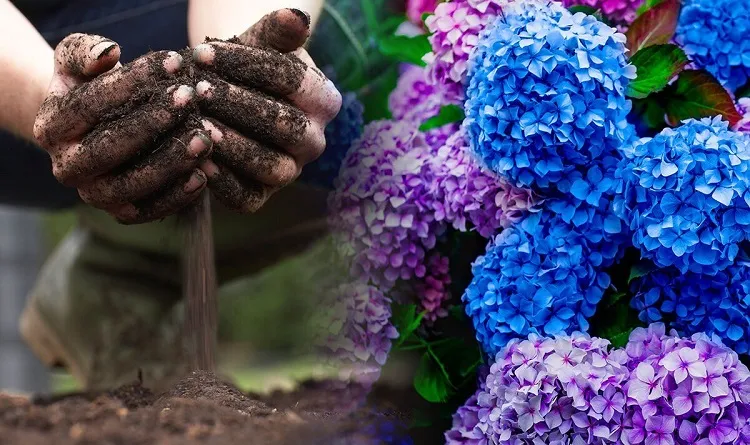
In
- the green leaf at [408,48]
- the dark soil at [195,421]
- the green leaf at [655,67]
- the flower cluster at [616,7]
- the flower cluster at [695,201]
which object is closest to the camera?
the dark soil at [195,421]

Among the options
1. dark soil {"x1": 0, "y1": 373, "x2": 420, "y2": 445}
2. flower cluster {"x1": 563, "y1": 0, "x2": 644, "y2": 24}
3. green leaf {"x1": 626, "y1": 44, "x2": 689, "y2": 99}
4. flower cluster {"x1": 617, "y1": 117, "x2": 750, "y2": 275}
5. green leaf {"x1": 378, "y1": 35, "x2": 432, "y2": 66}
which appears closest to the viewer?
dark soil {"x1": 0, "y1": 373, "x2": 420, "y2": 445}

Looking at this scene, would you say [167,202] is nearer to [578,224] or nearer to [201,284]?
[201,284]

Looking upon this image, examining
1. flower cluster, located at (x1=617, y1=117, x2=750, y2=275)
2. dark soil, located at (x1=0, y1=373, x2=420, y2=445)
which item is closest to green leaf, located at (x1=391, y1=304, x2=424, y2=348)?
dark soil, located at (x1=0, y1=373, x2=420, y2=445)

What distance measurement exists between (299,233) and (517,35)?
3.56ft

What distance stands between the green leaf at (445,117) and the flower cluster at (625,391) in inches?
15.3

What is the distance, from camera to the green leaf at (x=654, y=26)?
1.12 m

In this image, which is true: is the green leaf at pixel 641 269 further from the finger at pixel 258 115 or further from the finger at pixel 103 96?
the finger at pixel 103 96

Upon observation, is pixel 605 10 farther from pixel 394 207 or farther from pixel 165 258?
pixel 165 258

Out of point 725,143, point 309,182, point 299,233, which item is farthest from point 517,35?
point 299,233

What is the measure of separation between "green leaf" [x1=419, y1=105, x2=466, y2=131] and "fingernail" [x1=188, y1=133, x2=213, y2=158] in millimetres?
403

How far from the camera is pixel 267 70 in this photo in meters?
1.05

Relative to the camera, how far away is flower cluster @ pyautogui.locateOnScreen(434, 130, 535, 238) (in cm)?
112

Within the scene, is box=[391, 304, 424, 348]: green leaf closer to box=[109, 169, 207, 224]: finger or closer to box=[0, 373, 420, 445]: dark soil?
box=[0, 373, 420, 445]: dark soil

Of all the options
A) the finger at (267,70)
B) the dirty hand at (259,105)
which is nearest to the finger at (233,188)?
the dirty hand at (259,105)
